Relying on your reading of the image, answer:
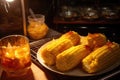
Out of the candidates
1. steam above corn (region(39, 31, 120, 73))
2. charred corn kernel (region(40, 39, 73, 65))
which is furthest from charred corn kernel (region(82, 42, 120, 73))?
charred corn kernel (region(40, 39, 73, 65))

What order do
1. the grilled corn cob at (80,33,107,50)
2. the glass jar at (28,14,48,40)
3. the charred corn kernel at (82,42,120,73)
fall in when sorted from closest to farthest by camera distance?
the charred corn kernel at (82,42,120,73), the grilled corn cob at (80,33,107,50), the glass jar at (28,14,48,40)

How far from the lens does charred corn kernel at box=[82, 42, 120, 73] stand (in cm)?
103

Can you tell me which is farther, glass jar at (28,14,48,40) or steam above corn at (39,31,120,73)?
glass jar at (28,14,48,40)

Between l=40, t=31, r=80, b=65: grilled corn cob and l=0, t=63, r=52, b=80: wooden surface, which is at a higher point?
l=40, t=31, r=80, b=65: grilled corn cob

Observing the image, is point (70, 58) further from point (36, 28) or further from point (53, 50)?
point (36, 28)

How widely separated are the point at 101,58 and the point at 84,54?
9 cm

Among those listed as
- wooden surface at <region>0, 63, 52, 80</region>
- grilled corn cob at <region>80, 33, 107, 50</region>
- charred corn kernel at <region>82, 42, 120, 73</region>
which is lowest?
wooden surface at <region>0, 63, 52, 80</region>

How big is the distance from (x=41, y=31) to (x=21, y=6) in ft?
0.73

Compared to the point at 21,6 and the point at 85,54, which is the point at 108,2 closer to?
the point at 21,6

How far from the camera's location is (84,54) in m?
1.09

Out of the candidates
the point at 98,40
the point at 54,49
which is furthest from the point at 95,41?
the point at 54,49

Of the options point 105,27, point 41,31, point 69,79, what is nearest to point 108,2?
point 105,27

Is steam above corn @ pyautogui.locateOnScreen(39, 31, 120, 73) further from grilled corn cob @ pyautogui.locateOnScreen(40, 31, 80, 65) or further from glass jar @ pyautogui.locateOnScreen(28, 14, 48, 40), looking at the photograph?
glass jar @ pyautogui.locateOnScreen(28, 14, 48, 40)

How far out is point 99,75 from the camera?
3.38 ft
